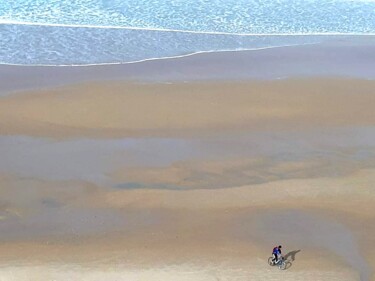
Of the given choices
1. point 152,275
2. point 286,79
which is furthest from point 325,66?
point 152,275

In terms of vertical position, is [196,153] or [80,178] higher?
[196,153]

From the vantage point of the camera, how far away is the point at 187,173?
1320 cm

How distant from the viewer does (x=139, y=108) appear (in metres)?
15.7

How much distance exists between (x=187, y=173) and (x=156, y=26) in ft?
32.0

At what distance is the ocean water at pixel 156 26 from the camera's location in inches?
752

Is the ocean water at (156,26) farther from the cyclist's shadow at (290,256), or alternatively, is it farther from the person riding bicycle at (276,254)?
the person riding bicycle at (276,254)

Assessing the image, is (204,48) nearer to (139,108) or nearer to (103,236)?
(139,108)

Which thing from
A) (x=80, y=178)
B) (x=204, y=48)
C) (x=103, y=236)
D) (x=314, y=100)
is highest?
(x=204, y=48)

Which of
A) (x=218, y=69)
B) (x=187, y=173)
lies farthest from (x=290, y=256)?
(x=218, y=69)

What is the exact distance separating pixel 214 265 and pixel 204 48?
10347 mm

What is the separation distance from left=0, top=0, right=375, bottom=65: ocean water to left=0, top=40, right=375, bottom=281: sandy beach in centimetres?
139

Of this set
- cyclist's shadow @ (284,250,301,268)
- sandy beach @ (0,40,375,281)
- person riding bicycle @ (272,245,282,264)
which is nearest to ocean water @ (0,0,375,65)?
sandy beach @ (0,40,375,281)

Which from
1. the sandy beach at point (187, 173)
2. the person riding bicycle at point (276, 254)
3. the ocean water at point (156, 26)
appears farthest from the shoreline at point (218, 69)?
the person riding bicycle at point (276, 254)

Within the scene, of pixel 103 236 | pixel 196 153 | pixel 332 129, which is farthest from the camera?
pixel 332 129
